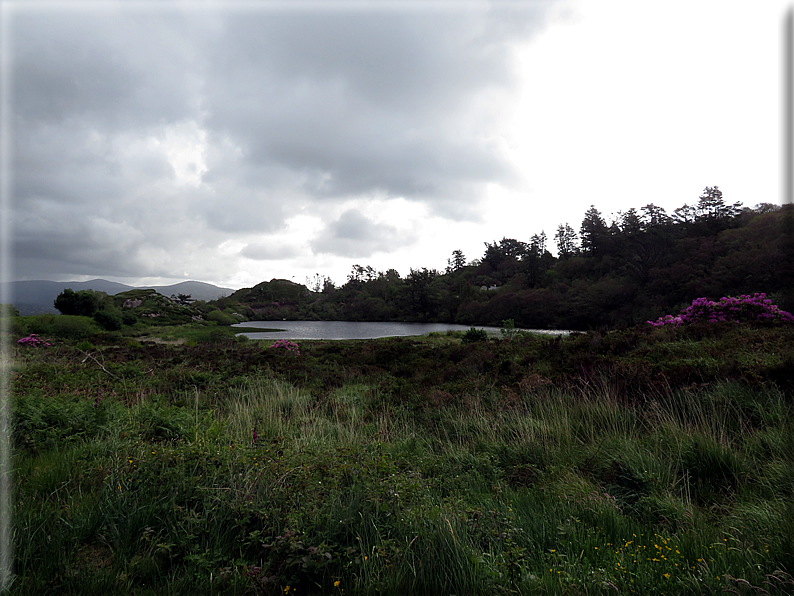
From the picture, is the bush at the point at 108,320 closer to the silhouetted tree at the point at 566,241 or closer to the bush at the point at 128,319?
the bush at the point at 128,319

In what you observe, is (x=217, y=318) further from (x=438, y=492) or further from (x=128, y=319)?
(x=438, y=492)

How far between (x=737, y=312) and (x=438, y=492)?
42.7 feet

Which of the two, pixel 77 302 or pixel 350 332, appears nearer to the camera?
pixel 77 302

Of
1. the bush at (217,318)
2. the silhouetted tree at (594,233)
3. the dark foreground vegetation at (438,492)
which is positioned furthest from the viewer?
the silhouetted tree at (594,233)

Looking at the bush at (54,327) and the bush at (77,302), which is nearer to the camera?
the bush at (54,327)

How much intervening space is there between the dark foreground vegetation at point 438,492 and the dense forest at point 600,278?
9.97 metres

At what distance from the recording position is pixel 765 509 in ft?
9.41

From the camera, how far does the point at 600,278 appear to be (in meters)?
55.4

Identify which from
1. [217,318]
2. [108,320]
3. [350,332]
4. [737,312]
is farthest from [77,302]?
[737,312]

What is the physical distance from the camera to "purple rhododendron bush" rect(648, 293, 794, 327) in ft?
33.3

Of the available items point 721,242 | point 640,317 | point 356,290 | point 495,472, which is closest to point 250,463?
point 495,472

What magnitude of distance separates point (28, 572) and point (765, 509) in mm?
5390

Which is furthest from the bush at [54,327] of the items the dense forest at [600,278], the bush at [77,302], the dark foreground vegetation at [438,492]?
the dense forest at [600,278]

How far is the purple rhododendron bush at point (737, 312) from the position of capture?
10156 mm
